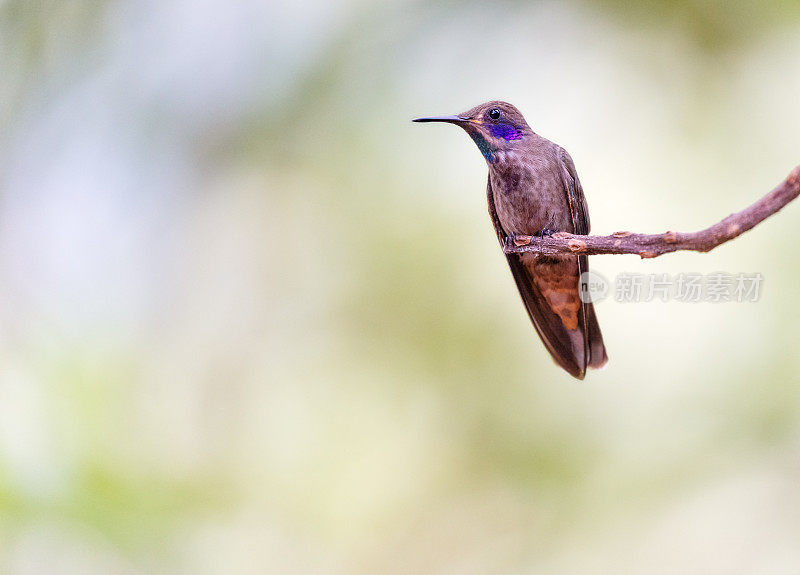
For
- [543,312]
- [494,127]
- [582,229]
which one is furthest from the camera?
[543,312]

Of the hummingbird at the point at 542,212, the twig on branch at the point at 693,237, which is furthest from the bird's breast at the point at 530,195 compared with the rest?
the twig on branch at the point at 693,237

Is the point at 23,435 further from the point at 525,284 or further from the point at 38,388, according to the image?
the point at 525,284

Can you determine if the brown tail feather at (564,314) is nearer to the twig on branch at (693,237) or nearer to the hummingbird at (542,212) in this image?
the hummingbird at (542,212)

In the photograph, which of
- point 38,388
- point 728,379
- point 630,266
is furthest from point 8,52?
point 728,379

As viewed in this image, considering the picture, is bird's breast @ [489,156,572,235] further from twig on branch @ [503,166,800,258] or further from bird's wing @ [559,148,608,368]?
twig on branch @ [503,166,800,258]

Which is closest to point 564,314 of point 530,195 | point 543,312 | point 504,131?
point 543,312

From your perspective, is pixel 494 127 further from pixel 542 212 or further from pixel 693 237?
pixel 693 237
